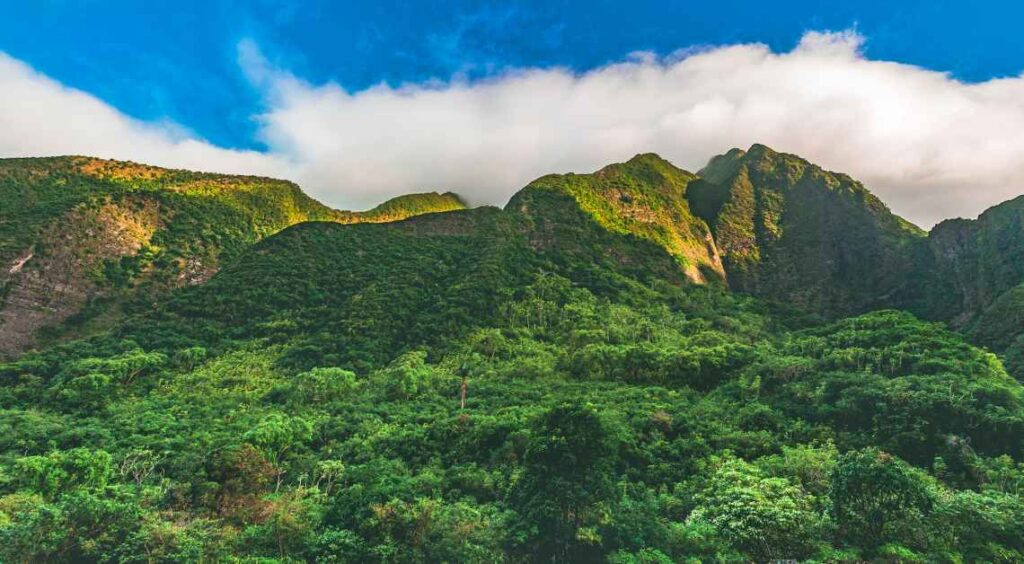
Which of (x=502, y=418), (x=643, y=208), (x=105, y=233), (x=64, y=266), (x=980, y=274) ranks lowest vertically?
(x=502, y=418)

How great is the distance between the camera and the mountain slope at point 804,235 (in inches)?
4663

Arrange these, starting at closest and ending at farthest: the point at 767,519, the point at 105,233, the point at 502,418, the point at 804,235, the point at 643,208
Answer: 1. the point at 767,519
2. the point at 502,418
3. the point at 105,233
4. the point at 643,208
5. the point at 804,235

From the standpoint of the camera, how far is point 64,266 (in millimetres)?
86438

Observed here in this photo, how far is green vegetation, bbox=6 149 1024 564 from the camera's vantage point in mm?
23641

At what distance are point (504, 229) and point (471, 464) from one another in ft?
241

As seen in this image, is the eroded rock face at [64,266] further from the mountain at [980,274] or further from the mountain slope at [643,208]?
the mountain at [980,274]

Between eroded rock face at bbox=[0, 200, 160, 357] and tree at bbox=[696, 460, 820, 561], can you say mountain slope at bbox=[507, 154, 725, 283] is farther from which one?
tree at bbox=[696, 460, 820, 561]

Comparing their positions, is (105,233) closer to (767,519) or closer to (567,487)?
(567,487)

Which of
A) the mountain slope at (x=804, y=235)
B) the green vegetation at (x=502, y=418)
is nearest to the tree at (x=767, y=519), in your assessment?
the green vegetation at (x=502, y=418)

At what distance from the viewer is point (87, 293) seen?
285 ft

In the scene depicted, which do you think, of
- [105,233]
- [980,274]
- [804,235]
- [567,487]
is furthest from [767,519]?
[804,235]

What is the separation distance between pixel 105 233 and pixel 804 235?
144m

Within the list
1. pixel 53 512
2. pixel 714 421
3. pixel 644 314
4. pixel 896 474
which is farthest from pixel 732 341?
pixel 53 512

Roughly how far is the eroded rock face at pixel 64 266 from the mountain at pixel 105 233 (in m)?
0.14
